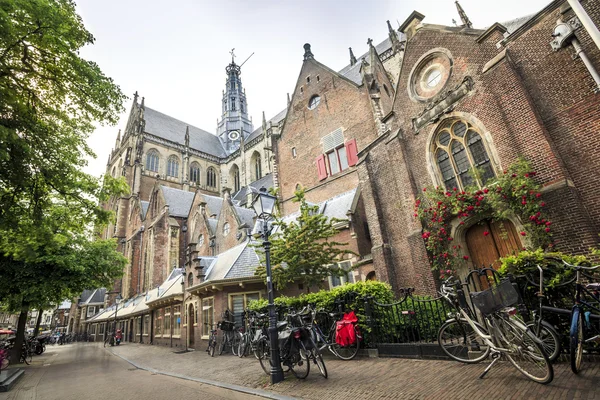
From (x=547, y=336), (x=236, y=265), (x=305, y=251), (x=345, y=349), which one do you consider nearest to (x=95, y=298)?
(x=236, y=265)

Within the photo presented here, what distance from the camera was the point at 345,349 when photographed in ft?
24.1

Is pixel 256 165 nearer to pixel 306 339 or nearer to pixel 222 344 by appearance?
pixel 222 344

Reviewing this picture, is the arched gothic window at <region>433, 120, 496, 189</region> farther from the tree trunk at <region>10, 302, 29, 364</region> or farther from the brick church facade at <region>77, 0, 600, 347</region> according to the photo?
the tree trunk at <region>10, 302, 29, 364</region>

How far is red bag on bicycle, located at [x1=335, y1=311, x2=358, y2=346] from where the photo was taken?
265 inches

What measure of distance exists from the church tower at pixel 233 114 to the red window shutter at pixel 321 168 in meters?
39.2

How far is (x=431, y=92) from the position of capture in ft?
34.3

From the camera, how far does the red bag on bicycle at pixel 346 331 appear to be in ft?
22.1

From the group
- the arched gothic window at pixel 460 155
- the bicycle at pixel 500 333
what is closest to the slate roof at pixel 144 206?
the arched gothic window at pixel 460 155

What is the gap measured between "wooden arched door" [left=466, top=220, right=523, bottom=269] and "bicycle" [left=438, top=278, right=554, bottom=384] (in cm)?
373

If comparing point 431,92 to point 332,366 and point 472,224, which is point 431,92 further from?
point 332,366

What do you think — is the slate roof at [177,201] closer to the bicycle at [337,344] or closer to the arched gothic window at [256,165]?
the arched gothic window at [256,165]

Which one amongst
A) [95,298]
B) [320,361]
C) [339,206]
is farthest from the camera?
[95,298]

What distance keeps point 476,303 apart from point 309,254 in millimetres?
5932

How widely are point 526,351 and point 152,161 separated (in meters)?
45.6
